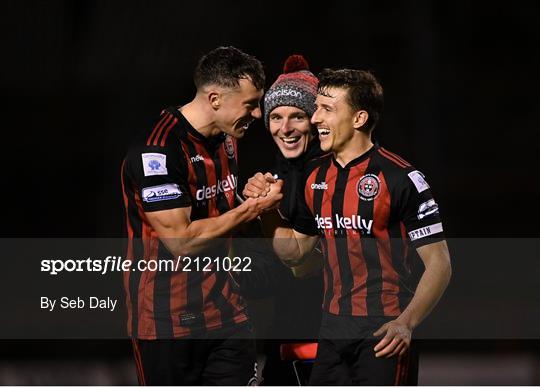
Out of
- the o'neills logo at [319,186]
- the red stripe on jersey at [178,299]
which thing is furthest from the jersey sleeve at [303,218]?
the red stripe on jersey at [178,299]

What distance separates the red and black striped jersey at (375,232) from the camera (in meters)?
3.87

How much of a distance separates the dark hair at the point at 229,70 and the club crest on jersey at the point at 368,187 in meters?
0.62

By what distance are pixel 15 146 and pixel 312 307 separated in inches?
102

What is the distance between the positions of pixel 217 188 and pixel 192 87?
221cm

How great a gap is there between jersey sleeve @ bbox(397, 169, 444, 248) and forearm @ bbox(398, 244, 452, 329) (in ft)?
0.33

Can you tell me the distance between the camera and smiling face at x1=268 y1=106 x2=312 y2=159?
14.3 ft

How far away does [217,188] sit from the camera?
4.16 m

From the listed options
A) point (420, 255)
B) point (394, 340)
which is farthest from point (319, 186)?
point (394, 340)

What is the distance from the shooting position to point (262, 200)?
4059mm

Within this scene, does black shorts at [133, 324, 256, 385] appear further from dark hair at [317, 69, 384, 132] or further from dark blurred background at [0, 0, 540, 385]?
dark blurred background at [0, 0, 540, 385]

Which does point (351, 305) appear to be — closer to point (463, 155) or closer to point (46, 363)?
point (463, 155)

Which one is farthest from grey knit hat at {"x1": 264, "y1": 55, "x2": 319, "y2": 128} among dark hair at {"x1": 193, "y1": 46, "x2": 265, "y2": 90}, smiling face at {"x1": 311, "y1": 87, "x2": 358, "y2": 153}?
smiling face at {"x1": 311, "y1": 87, "x2": 358, "y2": 153}

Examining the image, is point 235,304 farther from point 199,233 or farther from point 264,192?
point 264,192

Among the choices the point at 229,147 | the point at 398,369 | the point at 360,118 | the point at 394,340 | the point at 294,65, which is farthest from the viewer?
the point at 294,65
